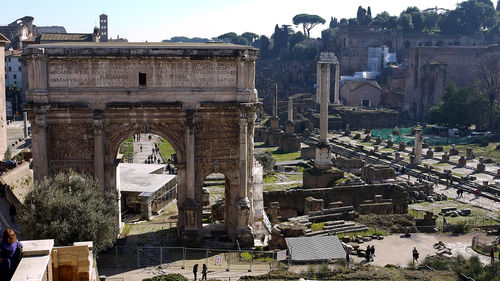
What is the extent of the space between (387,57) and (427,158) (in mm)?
51714

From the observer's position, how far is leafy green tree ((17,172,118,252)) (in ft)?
47.9

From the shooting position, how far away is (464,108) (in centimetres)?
5600

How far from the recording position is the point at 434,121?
5919 cm

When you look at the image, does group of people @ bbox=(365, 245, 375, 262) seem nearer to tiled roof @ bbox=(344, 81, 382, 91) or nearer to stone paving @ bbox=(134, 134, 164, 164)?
stone paving @ bbox=(134, 134, 164, 164)

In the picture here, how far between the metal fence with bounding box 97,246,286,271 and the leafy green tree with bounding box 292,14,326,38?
105136 mm

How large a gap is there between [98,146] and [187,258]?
16.1ft

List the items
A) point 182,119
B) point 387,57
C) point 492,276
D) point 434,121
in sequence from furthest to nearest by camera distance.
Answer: point 387,57
point 434,121
point 182,119
point 492,276

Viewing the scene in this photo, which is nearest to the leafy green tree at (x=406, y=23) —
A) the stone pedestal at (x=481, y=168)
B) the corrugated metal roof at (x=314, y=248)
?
the stone pedestal at (x=481, y=168)

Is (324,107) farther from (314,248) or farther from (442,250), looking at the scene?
(314,248)

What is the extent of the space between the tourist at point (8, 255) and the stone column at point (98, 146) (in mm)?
11293

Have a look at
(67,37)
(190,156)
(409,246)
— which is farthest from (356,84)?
(190,156)

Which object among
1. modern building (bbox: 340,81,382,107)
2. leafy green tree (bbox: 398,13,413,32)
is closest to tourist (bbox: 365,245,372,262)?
modern building (bbox: 340,81,382,107)

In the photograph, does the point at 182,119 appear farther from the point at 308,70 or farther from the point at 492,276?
the point at 308,70

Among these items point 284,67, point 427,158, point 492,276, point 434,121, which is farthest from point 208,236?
point 284,67
